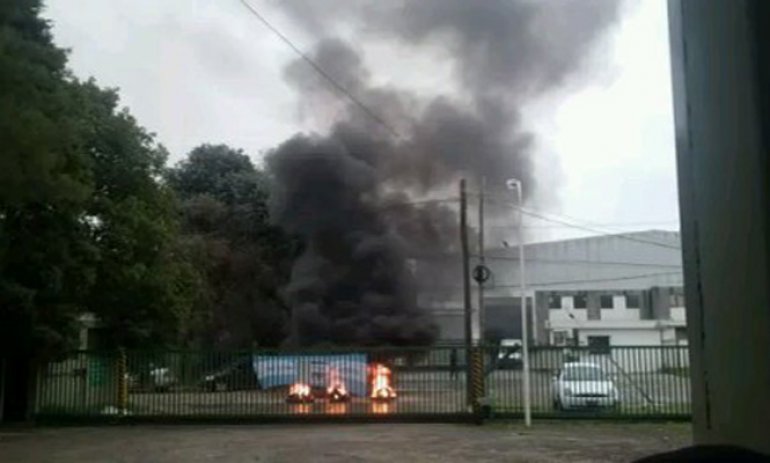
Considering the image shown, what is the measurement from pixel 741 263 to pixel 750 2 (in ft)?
1.19

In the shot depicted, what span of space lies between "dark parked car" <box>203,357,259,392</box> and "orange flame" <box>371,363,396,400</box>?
2.09 m

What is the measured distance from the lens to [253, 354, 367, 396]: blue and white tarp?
15695mm

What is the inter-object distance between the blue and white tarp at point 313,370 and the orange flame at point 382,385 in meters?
0.18

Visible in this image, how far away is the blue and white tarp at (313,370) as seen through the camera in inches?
618

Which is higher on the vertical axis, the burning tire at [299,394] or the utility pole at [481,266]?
the utility pole at [481,266]

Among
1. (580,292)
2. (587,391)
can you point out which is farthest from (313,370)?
(580,292)

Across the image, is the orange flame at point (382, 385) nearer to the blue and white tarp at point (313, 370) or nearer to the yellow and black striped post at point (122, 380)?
the blue and white tarp at point (313, 370)

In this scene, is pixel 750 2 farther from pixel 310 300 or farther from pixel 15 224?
pixel 310 300

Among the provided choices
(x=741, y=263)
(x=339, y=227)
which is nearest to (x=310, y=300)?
(x=339, y=227)

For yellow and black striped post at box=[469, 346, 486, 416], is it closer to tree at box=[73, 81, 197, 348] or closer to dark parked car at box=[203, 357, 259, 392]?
dark parked car at box=[203, 357, 259, 392]

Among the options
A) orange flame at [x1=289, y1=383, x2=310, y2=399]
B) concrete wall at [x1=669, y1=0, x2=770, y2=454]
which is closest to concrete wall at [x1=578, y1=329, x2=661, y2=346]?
orange flame at [x1=289, y1=383, x2=310, y2=399]

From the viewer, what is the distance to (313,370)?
15.8 metres

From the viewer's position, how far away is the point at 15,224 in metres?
13.0

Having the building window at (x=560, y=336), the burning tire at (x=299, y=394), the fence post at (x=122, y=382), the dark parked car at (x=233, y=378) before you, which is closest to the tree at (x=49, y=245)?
the fence post at (x=122, y=382)
